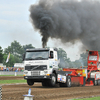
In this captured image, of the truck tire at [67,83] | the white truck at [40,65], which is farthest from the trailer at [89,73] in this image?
the white truck at [40,65]

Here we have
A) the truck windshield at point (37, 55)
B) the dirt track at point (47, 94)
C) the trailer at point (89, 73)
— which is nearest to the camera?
the dirt track at point (47, 94)

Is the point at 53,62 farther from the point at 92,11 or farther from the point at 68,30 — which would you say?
the point at 92,11

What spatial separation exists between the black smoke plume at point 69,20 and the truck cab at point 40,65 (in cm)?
493

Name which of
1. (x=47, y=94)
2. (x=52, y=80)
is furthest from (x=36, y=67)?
(x=47, y=94)

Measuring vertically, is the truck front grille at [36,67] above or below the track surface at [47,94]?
above

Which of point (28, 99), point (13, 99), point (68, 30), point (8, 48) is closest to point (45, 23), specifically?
point (68, 30)

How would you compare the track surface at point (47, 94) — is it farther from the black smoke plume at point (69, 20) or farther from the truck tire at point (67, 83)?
the black smoke plume at point (69, 20)

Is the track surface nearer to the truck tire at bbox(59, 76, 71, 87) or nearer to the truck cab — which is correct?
the truck cab

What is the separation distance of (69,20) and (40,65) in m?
8.39

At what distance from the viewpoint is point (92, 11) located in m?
27.1

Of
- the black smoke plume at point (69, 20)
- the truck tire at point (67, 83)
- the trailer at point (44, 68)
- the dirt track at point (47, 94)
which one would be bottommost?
the dirt track at point (47, 94)

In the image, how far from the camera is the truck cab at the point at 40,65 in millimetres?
17734

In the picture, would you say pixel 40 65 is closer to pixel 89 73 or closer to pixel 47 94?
pixel 47 94

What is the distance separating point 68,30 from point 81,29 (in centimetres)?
203
